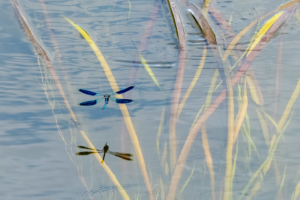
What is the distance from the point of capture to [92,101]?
0.32 m

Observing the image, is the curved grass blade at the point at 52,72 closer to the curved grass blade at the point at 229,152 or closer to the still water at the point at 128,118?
the still water at the point at 128,118

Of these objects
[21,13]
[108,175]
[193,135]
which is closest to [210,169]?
[193,135]

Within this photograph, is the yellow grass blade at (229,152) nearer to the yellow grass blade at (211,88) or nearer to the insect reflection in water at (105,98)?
the yellow grass blade at (211,88)

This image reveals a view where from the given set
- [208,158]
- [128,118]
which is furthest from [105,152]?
[208,158]

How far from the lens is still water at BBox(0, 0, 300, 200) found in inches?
12.5

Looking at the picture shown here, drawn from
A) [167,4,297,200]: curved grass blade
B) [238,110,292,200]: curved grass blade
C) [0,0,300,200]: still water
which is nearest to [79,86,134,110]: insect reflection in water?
[0,0,300,200]: still water

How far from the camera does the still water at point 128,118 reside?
316mm

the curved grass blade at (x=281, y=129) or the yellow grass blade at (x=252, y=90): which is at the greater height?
the yellow grass blade at (x=252, y=90)

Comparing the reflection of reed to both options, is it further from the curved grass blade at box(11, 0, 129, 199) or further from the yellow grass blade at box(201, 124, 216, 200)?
the yellow grass blade at box(201, 124, 216, 200)

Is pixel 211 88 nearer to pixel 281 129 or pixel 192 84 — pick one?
pixel 192 84

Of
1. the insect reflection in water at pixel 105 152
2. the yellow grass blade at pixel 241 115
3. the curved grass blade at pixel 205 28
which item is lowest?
the insect reflection in water at pixel 105 152

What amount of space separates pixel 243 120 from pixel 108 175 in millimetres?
239

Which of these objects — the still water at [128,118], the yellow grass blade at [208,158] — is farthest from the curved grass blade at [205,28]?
the yellow grass blade at [208,158]

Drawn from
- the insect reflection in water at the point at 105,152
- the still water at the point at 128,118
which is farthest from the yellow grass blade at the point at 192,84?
the insect reflection in water at the point at 105,152
